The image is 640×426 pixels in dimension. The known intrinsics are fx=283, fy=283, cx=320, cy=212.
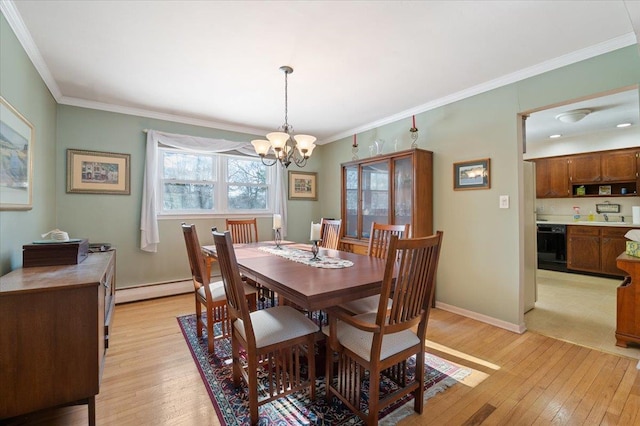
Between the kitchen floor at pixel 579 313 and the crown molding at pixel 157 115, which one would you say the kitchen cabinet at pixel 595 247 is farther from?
the crown molding at pixel 157 115

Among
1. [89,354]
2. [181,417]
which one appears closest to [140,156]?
[89,354]

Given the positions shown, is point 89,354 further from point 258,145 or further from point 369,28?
point 369,28

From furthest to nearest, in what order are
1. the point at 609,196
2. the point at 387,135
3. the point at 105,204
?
the point at 609,196 → the point at 387,135 → the point at 105,204

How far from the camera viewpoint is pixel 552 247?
505cm

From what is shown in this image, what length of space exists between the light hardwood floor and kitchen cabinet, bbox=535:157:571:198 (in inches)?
148

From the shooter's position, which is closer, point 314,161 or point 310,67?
point 310,67

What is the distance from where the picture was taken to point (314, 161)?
5.06 metres

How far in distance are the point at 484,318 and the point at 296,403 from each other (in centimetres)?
217

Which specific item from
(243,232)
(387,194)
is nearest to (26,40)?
(243,232)

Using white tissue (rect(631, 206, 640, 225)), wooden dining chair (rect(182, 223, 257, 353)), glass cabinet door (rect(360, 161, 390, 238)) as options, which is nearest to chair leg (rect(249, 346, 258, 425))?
wooden dining chair (rect(182, 223, 257, 353))

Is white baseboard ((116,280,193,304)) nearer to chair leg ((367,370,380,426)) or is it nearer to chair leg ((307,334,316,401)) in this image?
chair leg ((307,334,316,401))

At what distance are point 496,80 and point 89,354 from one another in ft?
12.2

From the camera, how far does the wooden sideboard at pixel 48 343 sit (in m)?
1.29

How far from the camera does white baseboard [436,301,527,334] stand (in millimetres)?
2629
